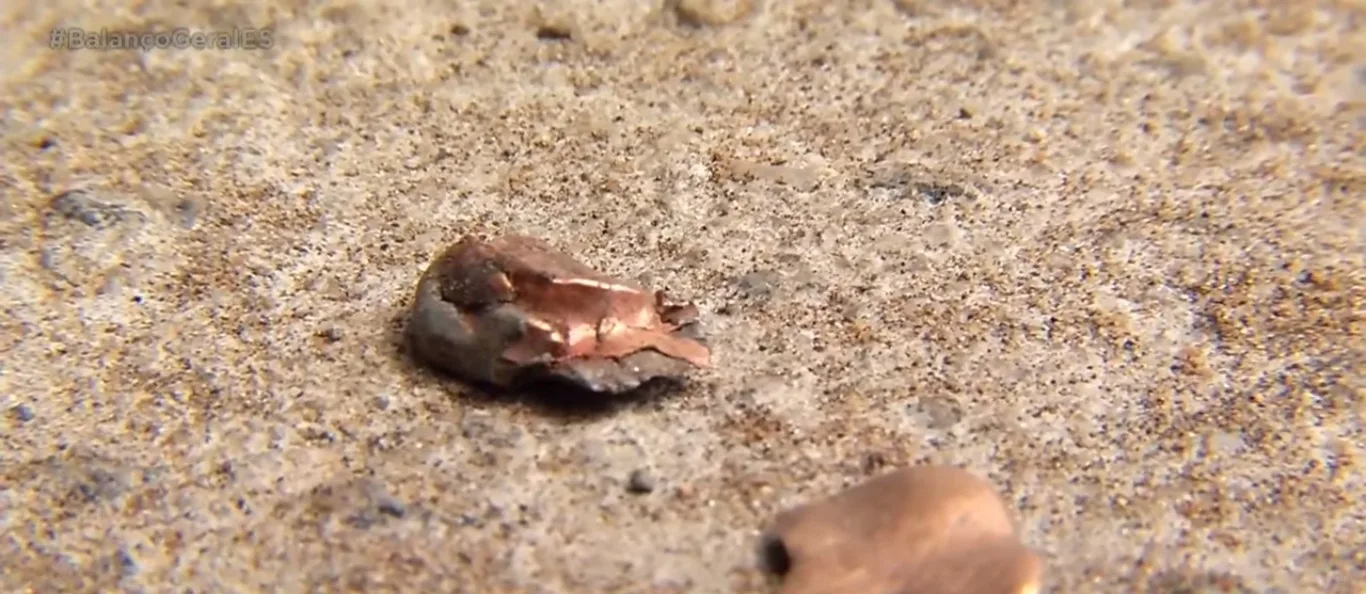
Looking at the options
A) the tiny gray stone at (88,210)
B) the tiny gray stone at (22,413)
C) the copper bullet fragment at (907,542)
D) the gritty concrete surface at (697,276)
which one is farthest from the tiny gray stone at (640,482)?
the tiny gray stone at (88,210)

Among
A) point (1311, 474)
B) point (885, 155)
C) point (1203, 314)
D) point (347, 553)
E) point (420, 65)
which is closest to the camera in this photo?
point (347, 553)

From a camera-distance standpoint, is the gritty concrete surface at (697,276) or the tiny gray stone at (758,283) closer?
the gritty concrete surface at (697,276)

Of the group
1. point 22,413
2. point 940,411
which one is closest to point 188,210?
point 22,413

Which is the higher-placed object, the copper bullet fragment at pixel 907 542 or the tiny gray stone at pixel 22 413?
the copper bullet fragment at pixel 907 542

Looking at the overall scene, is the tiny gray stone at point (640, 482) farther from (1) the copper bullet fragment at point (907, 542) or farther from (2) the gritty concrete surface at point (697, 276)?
(1) the copper bullet fragment at point (907, 542)

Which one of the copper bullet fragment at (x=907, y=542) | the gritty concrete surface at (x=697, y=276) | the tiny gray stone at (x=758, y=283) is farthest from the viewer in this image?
the tiny gray stone at (x=758, y=283)

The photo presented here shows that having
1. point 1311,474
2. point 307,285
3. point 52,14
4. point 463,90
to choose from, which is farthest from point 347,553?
point 52,14

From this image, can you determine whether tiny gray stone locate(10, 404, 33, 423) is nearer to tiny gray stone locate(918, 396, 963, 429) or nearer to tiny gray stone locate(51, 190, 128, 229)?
tiny gray stone locate(51, 190, 128, 229)

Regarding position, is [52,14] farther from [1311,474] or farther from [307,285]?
[1311,474]

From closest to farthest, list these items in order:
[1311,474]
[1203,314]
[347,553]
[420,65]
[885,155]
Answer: [347,553]
[1311,474]
[1203,314]
[885,155]
[420,65]
